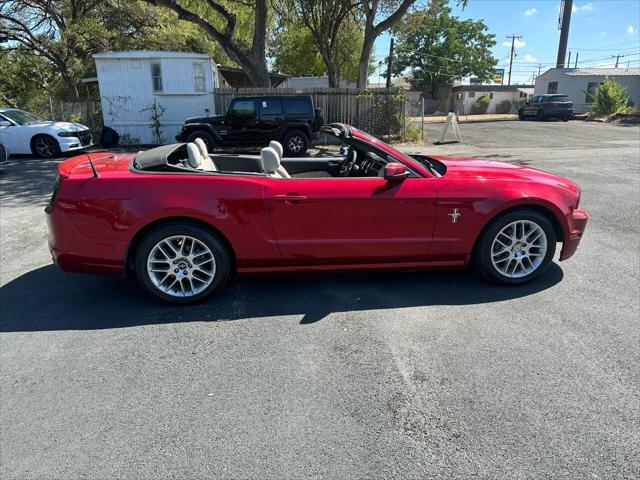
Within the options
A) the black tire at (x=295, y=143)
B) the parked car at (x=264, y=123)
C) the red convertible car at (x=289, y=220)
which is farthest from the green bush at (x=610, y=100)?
the red convertible car at (x=289, y=220)

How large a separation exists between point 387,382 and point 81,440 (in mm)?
1735

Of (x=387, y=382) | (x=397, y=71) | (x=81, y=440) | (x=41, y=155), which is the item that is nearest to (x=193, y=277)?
(x=81, y=440)

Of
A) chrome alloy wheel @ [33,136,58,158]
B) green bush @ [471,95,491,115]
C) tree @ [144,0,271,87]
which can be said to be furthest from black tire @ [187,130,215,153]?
green bush @ [471,95,491,115]

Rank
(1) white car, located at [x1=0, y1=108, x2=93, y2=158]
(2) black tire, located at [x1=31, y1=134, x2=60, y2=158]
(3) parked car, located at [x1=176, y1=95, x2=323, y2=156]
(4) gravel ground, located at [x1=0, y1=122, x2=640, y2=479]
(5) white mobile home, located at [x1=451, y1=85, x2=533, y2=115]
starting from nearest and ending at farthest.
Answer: (4) gravel ground, located at [x1=0, y1=122, x2=640, y2=479] → (1) white car, located at [x1=0, y1=108, x2=93, y2=158] → (2) black tire, located at [x1=31, y1=134, x2=60, y2=158] → (3) parked car, located at [x1=176, y1=95, x2=323, y2=156] → (5) white mobile home, located at [x1=451, y1=85, x2=533, y2=115]

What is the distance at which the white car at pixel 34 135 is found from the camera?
13312mm

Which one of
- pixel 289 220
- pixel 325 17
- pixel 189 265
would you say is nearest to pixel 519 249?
pixel 289 220

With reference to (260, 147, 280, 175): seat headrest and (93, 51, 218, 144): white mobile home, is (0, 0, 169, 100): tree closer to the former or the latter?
(93, 51, 218, 144): white mobile home

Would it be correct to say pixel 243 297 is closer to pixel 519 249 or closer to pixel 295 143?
pixel 519 249

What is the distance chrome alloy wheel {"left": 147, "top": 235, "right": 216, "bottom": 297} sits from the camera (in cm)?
380

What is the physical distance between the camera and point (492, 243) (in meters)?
4.09

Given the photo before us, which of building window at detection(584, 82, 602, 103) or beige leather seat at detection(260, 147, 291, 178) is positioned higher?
building window at detection(584, 82, 602, 103)

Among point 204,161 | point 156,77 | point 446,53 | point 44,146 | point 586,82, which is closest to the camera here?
point 204,161

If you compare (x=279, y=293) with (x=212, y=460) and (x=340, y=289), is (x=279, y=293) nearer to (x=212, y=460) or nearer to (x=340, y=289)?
(x=340, y=289)

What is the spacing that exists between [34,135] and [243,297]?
12.5m
